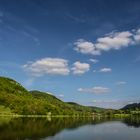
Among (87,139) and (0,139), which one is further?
(87,139)

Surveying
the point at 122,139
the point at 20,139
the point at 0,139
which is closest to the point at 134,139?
the point at 122,139

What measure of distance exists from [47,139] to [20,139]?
23.4 feet

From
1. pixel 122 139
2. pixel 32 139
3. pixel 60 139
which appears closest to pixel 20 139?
pixel 32 139

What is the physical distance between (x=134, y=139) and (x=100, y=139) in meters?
9.36

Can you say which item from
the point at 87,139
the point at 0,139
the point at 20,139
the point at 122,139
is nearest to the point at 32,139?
the point at 20,139

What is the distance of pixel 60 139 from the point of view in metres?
79.5

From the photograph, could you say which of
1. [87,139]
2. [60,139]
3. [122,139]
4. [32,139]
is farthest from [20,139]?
[122,139]

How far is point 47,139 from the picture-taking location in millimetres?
77875

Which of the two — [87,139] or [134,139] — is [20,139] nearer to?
[87,139]

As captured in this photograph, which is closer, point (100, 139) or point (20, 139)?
point (20, 139)

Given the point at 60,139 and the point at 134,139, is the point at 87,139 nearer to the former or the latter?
the point at 60,139

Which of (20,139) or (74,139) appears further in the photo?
(74,139)

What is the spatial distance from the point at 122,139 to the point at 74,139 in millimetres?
13090

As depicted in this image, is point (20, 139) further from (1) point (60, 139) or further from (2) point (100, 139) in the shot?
(2) point (100, 139)
